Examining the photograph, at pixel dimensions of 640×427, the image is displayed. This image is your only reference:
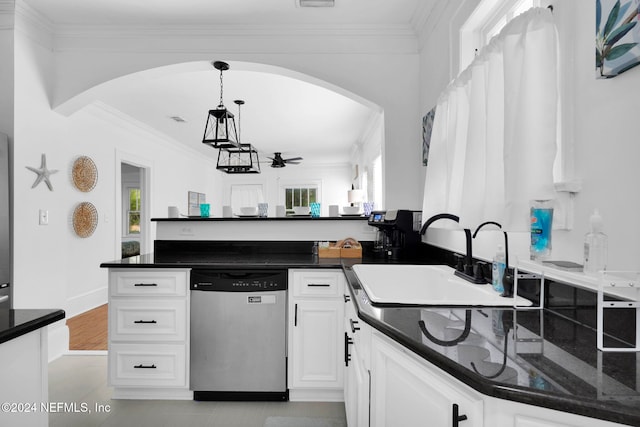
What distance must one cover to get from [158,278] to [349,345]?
129 cm

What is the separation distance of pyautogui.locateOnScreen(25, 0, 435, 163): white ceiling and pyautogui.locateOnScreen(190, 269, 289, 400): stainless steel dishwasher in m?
1.78

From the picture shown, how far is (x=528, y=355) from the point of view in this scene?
87 centimetres

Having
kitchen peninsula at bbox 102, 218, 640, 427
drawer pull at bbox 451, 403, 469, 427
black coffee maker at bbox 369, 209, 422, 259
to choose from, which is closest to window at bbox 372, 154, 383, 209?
black coffee maker at bbox 369, 209, 422, 259

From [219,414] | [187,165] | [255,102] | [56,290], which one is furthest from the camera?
[187,165]

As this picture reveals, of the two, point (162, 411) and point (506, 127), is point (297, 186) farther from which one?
point (506, 127)

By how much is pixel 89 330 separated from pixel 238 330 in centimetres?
246

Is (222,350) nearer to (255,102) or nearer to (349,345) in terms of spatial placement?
(349,345)

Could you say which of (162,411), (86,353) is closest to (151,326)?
(162,411)

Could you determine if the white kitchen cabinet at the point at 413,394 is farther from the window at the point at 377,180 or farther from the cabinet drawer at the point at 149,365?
the window at the point at 377,180

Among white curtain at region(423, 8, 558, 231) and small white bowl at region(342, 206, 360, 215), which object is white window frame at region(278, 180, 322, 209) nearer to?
small white bowl at region(342, 206, 360, 215)

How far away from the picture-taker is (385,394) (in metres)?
1.19

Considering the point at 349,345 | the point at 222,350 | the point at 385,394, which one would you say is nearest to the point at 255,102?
the point at 222,350

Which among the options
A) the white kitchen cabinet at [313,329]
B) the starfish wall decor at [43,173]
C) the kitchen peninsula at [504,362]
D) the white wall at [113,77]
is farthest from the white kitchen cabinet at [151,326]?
the kitchen peninsula at [504,362]

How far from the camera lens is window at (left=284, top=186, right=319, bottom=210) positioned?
10.4 meters
